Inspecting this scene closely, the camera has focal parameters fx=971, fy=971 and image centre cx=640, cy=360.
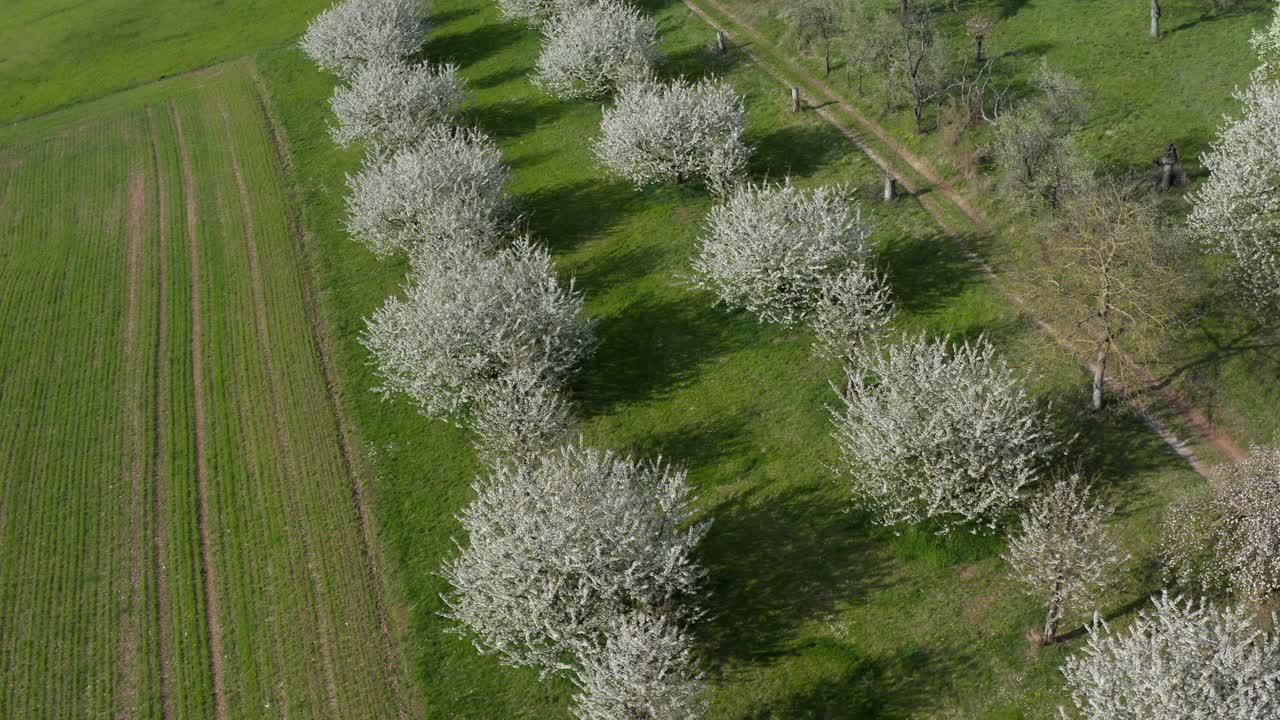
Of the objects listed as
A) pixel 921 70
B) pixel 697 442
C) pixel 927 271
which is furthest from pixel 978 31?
pixel 697 442

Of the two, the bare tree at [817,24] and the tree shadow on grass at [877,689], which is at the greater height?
the bare tree at [817,24]

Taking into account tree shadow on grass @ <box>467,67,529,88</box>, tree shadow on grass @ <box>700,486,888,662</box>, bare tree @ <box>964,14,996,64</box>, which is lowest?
tree shadow on grass @ <box>700,486,888,662</box>

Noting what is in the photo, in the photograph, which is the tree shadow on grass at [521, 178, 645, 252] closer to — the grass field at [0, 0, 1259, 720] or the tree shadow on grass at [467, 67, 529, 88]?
the grass field at [0, 0, 1259, 720]

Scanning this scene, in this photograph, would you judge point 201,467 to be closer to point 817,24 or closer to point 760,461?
point 760,461

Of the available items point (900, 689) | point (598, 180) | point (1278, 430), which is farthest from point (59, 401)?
point (1278, 430)

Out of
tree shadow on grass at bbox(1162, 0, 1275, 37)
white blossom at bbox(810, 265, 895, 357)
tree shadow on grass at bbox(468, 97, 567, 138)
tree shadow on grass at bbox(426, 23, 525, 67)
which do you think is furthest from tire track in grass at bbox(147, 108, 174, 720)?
tree shadow on grass at bbox(1162, 0, 1275, 37)

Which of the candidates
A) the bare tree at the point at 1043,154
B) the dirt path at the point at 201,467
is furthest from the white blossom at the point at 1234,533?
the dirt path at the point at 201,467

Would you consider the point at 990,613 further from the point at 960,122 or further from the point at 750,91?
the point at 750,91

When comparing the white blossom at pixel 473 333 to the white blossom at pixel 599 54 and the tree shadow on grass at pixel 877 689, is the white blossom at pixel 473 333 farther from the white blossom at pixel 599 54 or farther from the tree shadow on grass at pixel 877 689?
the white blossom at pixel 599 54
